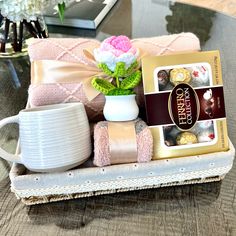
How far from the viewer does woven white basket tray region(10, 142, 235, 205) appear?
57 cm

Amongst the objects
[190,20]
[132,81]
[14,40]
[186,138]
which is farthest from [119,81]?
[190,20]

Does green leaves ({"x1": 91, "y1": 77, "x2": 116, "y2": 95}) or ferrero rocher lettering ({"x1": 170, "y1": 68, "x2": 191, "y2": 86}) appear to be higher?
ferrero rocher lettering ({"x1": 170, "y1": 68, "x2": 191, "y2": 86})

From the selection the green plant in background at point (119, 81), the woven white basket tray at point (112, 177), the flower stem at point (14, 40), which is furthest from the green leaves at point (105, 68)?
the flower stem at point (14, 40)

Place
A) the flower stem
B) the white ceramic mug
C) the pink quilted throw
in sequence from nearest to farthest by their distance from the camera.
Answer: the white ceramic mug → the pink quilted throw → the flower stem

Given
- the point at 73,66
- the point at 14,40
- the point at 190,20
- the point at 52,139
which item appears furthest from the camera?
the point at 190,20

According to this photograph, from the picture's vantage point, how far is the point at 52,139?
1.81ft

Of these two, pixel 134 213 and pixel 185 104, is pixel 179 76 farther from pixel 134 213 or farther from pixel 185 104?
pixel 134 213

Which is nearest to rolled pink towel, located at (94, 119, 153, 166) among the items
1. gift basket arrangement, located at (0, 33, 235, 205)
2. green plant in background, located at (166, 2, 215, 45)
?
gift basket arrangement, located at (0, 33, 235, 205)

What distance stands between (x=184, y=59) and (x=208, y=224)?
256 mm

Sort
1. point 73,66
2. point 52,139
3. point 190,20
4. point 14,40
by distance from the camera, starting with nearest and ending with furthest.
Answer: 1. point 52,139
2. point 73,66
3. point 14,40
4. point 190,20

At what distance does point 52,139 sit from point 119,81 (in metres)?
0.16

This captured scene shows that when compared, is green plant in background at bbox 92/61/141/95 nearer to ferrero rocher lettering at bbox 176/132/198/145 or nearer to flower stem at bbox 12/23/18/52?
ferrero rocher lettering at bbox 176/132/198/145

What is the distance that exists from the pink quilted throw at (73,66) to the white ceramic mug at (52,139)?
0.08 m

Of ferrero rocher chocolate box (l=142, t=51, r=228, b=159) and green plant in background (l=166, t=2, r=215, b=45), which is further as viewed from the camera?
green plant in background (l=166, t=2, r=215, b=45)
